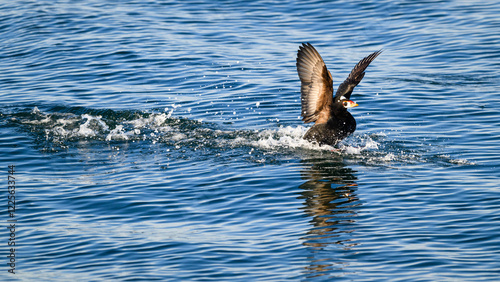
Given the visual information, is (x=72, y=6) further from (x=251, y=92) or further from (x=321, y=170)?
(x=321, y=170)

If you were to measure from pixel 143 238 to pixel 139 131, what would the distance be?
4.48m

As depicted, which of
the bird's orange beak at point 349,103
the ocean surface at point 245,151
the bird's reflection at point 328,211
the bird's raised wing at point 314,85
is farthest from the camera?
the bird's orange beak at point 349,103

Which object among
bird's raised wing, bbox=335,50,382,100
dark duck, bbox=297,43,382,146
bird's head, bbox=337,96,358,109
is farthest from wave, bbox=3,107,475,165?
bird's raised wing, bbox=335,50,382,100

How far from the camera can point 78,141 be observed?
11742 millimetres

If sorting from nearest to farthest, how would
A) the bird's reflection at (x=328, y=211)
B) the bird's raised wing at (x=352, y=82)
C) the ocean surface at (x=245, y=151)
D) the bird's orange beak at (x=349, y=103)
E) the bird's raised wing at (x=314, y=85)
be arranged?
the bird's reflection at (x=328, y=211) < the ocean surface at (x=245, y=151) < the bird's raised wing at (x=314, y=85) < the bird's orange beak at (x=349, y=103) < the bird's raised wing at (x=352, y=82)

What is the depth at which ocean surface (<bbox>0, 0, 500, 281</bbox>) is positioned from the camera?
7.38m

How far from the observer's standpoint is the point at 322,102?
10859 millimetres

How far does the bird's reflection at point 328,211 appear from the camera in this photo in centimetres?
714

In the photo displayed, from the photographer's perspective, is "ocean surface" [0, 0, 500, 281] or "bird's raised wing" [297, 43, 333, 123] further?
"bird's raised wing" [297, 43, 333, 123]

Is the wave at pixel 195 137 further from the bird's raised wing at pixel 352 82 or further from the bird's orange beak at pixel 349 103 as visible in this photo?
the bird's raised wing at pixel 352 82

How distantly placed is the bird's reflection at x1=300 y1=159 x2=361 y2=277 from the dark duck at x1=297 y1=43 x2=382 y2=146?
598 mm

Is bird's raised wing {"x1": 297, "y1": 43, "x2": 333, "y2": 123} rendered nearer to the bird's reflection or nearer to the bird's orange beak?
the bird's orange beak

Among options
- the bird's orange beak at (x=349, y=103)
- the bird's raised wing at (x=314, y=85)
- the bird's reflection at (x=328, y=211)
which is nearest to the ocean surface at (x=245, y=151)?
the bird's reflection at (x=328, y=211)

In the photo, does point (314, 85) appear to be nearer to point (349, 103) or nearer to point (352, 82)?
point (349, 103)
